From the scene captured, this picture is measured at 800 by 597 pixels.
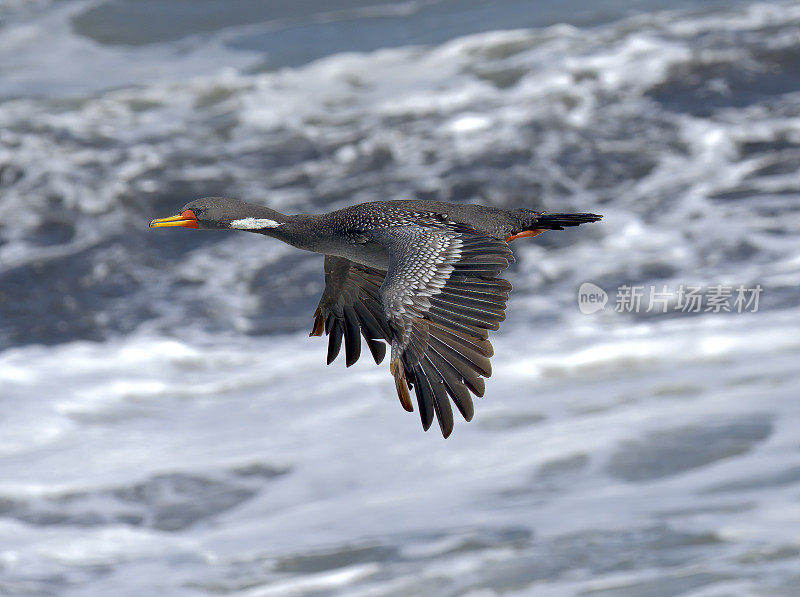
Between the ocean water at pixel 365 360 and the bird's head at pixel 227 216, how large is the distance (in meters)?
2.91

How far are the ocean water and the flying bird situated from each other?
244cm

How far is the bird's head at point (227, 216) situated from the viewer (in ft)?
18.8

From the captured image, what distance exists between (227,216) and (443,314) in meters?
1.44

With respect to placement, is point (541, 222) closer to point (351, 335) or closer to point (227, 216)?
point (351, 335)

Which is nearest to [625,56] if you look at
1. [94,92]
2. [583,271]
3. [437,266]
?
[583,271]

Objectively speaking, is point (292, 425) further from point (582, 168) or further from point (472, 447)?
point (582, 168)

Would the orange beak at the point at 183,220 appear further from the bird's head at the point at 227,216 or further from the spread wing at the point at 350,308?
Result: the spread wing at the point at 350,308

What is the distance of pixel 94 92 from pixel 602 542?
40.2 ft

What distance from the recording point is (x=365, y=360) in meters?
11.0

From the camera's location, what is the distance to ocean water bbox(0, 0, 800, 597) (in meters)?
8.19

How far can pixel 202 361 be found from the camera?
11297 mm
